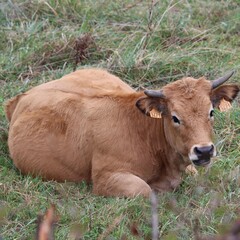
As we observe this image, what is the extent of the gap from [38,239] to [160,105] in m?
4.23

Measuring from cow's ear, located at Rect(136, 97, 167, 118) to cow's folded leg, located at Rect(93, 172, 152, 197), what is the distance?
1.68ft

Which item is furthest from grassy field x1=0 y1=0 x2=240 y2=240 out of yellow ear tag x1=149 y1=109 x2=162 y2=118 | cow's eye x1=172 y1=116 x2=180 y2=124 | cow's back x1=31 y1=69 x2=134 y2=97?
cow's back x1=31 y1=69 x2=134 y2=97

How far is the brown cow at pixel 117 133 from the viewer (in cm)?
604

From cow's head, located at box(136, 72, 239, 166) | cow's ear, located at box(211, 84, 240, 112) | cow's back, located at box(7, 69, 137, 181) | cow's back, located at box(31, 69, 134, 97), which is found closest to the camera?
cow's head, located at box(136, 72, 239, 166)

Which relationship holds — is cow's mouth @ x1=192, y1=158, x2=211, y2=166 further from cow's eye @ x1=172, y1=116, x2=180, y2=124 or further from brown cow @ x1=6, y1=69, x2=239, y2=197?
cow's eye @ x1=172, y1=116, x2=180, y2=124

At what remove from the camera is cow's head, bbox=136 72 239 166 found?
5809 mm

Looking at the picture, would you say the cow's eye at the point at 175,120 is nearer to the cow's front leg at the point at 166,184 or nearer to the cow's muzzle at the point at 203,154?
the cow's muzzle at the point at 203,154

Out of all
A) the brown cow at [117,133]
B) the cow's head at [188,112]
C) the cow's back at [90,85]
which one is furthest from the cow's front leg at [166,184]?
the cow's back at [90,85]

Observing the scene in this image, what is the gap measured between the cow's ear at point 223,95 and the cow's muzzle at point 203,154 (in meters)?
0.66

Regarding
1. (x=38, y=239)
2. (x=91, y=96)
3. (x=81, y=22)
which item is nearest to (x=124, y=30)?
(x=81, y=22)

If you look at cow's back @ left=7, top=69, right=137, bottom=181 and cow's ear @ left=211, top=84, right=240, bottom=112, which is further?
cow's back @ left=7, top=69, right=137, bottom=181

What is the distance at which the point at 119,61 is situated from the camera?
8859 millimetres

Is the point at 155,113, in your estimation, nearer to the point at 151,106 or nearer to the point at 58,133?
the point at 151,106

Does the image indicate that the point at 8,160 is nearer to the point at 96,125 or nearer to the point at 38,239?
the point at 96,125
